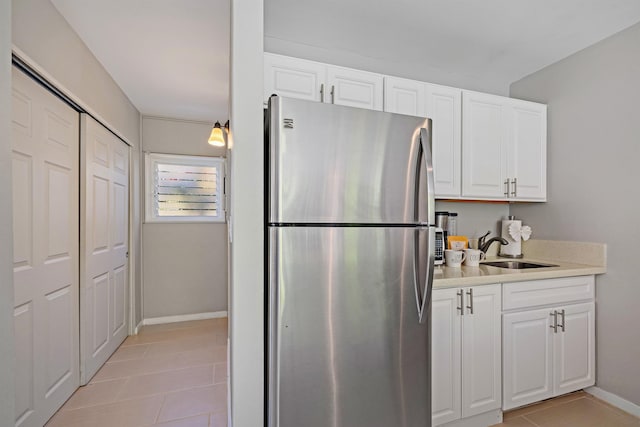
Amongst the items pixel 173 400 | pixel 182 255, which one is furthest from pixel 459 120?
pixel 182 255

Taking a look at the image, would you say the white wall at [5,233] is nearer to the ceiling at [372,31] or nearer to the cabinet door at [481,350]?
the ceiling at [372,31]

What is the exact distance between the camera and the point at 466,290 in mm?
1738

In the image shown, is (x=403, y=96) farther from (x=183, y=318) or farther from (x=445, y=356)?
(x=183, y=318)

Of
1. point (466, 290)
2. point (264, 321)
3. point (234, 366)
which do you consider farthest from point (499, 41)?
point (234, 366)

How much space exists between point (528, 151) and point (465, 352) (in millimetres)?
1656

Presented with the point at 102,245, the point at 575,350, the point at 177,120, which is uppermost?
the point at 177,120

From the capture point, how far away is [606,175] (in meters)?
2.13

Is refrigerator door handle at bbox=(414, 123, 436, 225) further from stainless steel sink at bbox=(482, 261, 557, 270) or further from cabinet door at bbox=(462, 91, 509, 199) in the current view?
stainless steel sink at bbox=(482, 261, 557, 270)

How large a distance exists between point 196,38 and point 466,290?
7.92 ft

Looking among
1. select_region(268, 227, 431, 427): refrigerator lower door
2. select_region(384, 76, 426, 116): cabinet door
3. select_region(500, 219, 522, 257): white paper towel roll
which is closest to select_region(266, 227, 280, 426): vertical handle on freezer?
select_region(268, 227, 431, 427): refrigerator lower door

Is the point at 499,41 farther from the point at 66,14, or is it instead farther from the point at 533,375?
the point at 66,14

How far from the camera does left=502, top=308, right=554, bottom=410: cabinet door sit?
1850 millimetres

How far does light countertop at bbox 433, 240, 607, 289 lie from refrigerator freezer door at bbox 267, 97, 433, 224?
54 centimetres

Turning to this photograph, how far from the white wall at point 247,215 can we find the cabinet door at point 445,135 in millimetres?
1349
